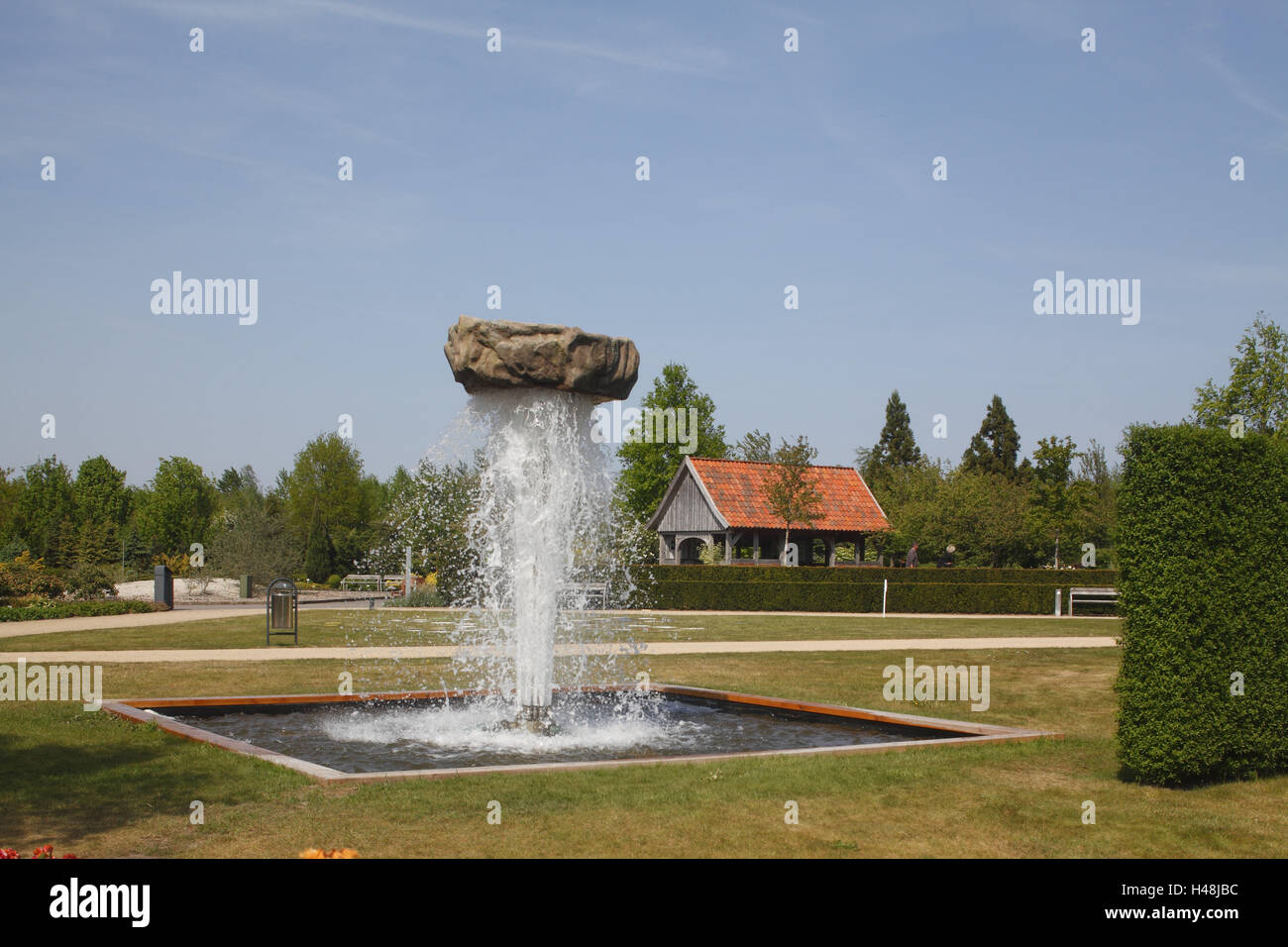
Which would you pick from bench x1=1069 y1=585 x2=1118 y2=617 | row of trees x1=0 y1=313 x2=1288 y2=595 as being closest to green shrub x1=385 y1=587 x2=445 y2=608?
row of trees x1=0 y1=313 x2=1288 y2=595

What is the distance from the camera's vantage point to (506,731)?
36.4 ft

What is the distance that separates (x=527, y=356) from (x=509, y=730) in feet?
12.9

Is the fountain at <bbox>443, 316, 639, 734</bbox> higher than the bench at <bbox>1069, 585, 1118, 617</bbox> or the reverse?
higher

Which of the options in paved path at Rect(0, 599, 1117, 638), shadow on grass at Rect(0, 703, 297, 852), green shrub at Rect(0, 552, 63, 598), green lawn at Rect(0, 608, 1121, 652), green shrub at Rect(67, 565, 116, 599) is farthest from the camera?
green shrub at Rect(67, 565, 116, 599)

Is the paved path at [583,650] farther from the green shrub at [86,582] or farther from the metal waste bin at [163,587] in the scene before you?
the green shrub at [86,582]

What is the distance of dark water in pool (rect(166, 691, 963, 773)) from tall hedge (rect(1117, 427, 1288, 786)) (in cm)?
290

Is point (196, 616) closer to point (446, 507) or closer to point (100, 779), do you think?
point (446, 507)

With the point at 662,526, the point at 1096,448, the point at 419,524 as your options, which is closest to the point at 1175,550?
the point at 419,524

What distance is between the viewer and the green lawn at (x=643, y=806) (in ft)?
21.6

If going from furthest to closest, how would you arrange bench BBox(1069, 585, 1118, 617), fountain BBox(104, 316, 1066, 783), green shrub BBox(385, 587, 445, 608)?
green shrub BBox(385, 587, 445, 608) < bench BBox(1069, 585, 1118, 617) < fountain BBox(104, 316, 1066, 783)

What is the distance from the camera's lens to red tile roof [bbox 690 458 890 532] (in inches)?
1872

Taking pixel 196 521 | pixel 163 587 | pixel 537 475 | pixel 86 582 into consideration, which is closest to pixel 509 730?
pixel 537 475

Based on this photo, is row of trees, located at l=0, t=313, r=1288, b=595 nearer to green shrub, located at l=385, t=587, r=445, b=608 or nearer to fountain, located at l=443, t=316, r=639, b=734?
green shrub, located at l=385, t=587, r=445, b=608

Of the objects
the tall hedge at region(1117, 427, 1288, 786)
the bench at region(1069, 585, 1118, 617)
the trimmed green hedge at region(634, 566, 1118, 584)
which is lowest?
the bench at region(1069, 585, 1118, 617)
